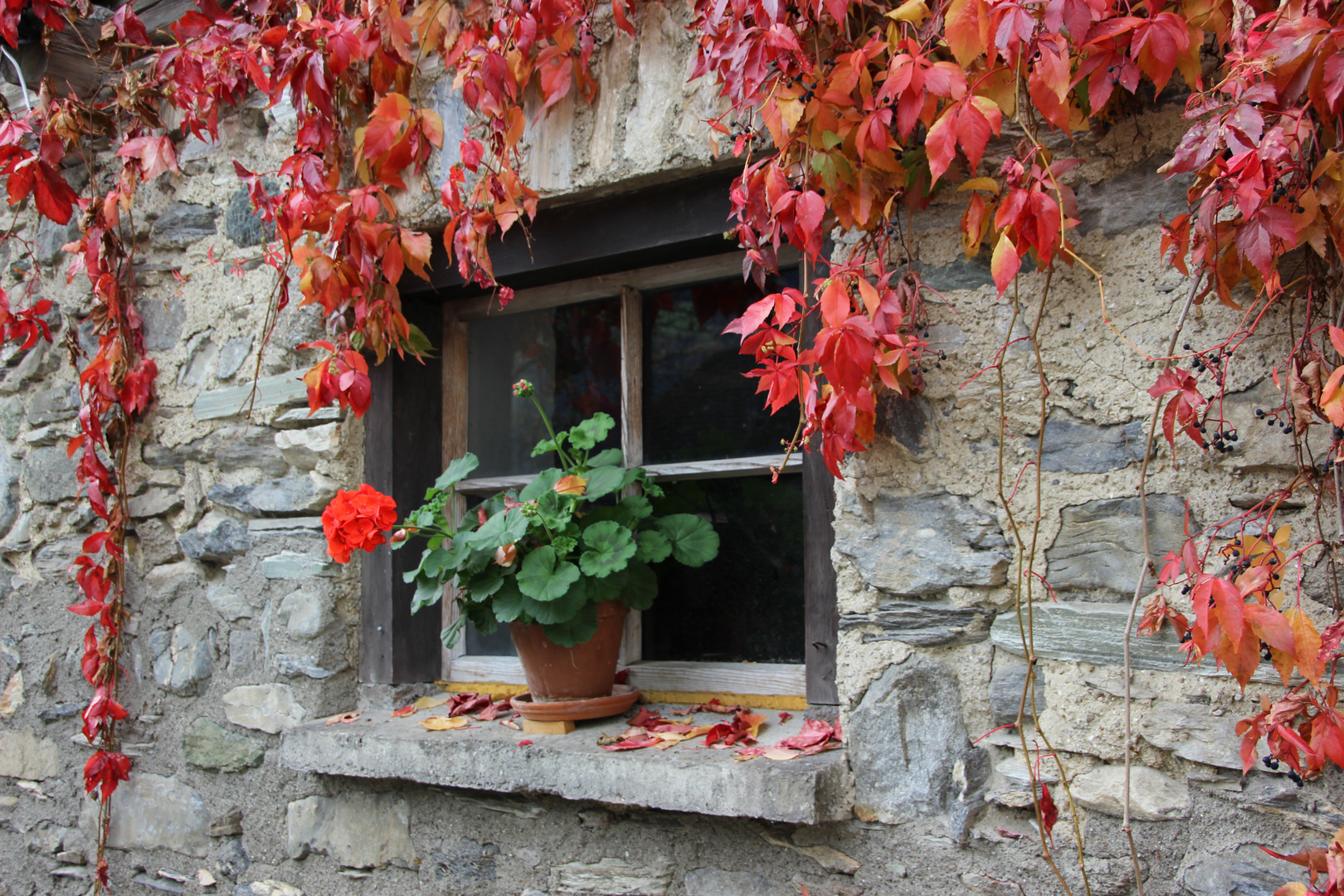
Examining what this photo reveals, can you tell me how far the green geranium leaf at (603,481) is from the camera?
1844 mm

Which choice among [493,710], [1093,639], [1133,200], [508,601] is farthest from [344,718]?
[1133,200]

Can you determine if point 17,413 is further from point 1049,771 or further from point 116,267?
point 1049,771

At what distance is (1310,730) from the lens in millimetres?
1195

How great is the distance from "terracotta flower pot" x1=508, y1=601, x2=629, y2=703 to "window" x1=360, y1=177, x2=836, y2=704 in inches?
6.6

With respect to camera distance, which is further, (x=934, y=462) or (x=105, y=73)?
(x=105, y=73)

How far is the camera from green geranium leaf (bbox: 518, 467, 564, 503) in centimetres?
194

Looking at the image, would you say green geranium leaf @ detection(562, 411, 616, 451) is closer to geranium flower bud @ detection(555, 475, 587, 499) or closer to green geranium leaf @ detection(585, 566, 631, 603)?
geranium flower bud @ detection(555, 475, 587, 499)

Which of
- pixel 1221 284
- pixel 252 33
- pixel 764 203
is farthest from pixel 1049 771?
pixel 252 33

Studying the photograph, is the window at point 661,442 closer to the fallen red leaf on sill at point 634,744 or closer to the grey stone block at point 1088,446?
the fallen red leaf on sill at point 634,744

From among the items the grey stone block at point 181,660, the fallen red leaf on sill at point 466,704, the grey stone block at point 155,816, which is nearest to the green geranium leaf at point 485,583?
the fallen red leaf on sill at point 466,704

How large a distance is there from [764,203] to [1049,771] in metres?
0.97

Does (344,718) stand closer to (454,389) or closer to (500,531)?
(500,531)

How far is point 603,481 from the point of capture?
1868 millimetres

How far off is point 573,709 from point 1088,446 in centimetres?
106
